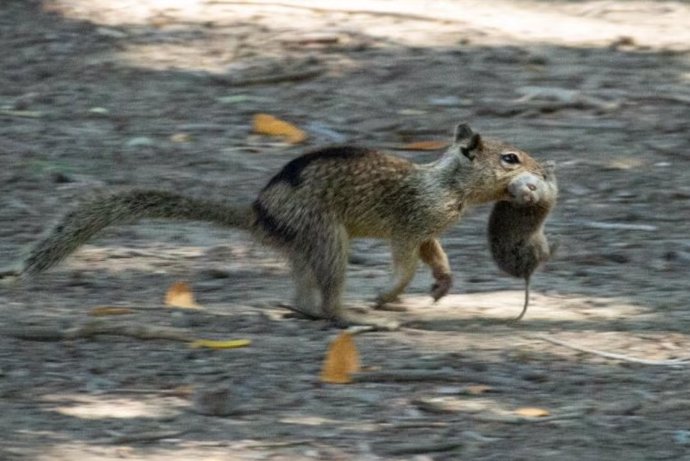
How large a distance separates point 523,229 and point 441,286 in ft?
1.36

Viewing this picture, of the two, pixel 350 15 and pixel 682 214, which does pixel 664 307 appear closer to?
pixel 682 214

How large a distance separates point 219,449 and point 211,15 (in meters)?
7.24

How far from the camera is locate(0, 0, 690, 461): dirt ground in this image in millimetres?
5570

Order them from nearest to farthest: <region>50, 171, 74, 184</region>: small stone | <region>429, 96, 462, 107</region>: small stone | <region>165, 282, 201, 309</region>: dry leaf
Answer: <region>165, 282, 201, 309</region>: dry leaf → <region>50, 171, 74, 184</region>: small stone → <region>429, 96, 462, 107</region>: small stone

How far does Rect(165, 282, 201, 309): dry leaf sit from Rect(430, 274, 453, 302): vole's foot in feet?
3.23

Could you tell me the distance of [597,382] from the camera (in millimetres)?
6004

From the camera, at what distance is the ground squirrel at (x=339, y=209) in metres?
6.74

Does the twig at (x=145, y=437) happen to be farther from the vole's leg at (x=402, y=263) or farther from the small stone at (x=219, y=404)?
the vole's leg at (x=402, y=263)

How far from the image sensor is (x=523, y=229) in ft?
23.0

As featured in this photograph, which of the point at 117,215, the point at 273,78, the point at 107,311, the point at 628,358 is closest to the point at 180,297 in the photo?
the point at 107,311

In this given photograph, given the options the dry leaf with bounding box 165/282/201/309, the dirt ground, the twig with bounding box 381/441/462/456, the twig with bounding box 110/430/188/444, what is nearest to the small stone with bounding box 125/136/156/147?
the dirt ground

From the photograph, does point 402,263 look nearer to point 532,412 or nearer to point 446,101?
point 532,412

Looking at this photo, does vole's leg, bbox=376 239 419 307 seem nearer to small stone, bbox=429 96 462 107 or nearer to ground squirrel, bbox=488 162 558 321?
ground squirrel, bbox=488 162 558 321

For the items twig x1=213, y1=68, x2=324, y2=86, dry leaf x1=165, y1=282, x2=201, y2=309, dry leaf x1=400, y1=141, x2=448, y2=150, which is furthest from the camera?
twig x1=213, y1=68, x2=324, y2=86
